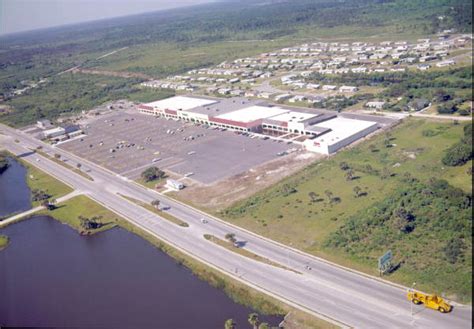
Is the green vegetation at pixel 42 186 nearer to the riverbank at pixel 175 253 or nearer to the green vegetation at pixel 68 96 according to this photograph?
the riverbank at pixel 175 253

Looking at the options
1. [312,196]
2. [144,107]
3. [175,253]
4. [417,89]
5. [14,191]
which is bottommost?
[14,191]

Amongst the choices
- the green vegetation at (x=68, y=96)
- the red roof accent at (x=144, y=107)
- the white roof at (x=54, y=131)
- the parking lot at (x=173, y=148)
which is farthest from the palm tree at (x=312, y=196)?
the green vegetation at (x=68, y=96)

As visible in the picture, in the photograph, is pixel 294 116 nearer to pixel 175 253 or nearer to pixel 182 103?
pixel 182 103

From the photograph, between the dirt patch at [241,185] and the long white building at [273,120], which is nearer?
the dirt patch at [241,185]

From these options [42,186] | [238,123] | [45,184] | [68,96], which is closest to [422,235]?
[238,123]

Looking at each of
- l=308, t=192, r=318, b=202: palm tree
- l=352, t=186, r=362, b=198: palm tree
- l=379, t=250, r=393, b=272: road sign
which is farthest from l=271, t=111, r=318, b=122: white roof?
l=379, t=250, r=393, b=272: road sign

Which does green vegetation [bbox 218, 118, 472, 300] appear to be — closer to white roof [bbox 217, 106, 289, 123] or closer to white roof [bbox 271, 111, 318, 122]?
white roof [bbox 271, 111, 318, 122]
